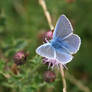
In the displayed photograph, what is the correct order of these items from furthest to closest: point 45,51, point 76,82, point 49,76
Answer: point 76,82, point 49,76, point 45,51

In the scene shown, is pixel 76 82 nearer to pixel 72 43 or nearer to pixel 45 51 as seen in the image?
pixel 72 43

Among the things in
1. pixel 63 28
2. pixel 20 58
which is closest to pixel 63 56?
pixel 63 28

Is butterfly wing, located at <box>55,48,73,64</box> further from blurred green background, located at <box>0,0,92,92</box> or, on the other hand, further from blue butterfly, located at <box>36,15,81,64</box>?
blurred green background, located at <box>0,0,92,92</box>

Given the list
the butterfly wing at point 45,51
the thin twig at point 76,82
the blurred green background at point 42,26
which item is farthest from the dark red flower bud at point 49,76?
the thin twig at point 76,82

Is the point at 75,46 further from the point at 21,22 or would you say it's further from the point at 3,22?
the point at 21,22

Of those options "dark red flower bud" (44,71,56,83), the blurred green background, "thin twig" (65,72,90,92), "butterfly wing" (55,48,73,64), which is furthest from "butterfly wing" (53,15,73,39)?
"thin twig" (65,72,90,92)

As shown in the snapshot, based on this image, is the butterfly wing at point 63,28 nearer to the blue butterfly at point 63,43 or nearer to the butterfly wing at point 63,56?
the blue butterfly at point 63,43

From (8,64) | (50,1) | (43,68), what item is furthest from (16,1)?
(8,64)
